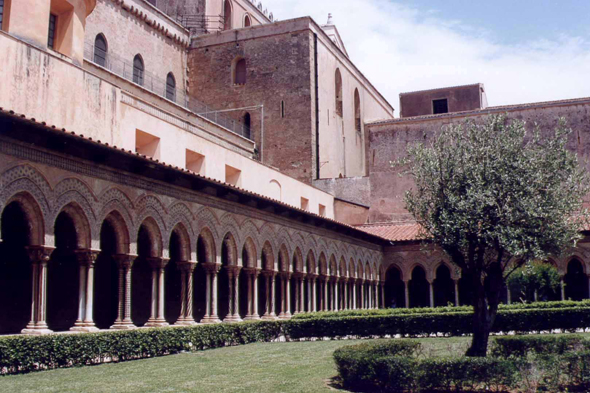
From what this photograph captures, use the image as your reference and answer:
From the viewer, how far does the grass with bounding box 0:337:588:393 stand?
10820mm

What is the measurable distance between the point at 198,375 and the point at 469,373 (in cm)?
465

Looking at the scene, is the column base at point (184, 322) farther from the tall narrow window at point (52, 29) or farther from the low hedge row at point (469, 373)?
the tall narrow window at point (52, 29)

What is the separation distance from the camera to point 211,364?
14148mm

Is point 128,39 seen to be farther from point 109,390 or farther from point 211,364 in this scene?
point 109,390

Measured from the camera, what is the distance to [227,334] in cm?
1902

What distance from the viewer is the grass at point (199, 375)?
35.5 ft

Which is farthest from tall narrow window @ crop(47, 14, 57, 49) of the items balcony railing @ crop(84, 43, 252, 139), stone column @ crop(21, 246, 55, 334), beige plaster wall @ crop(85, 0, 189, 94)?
beige plaster wall @ crop(85, 0, 189, 94)

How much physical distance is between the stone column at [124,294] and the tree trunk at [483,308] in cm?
730

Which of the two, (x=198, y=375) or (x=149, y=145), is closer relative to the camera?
(x=198, y=375)

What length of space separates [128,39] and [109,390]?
76.6ft

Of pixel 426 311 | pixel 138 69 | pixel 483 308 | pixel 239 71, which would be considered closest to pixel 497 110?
pixel 239 71

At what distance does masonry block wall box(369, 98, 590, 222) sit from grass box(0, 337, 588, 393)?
68.2ft

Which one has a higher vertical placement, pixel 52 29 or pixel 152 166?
pixel 52 29

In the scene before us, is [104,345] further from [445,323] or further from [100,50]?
[100,50]
